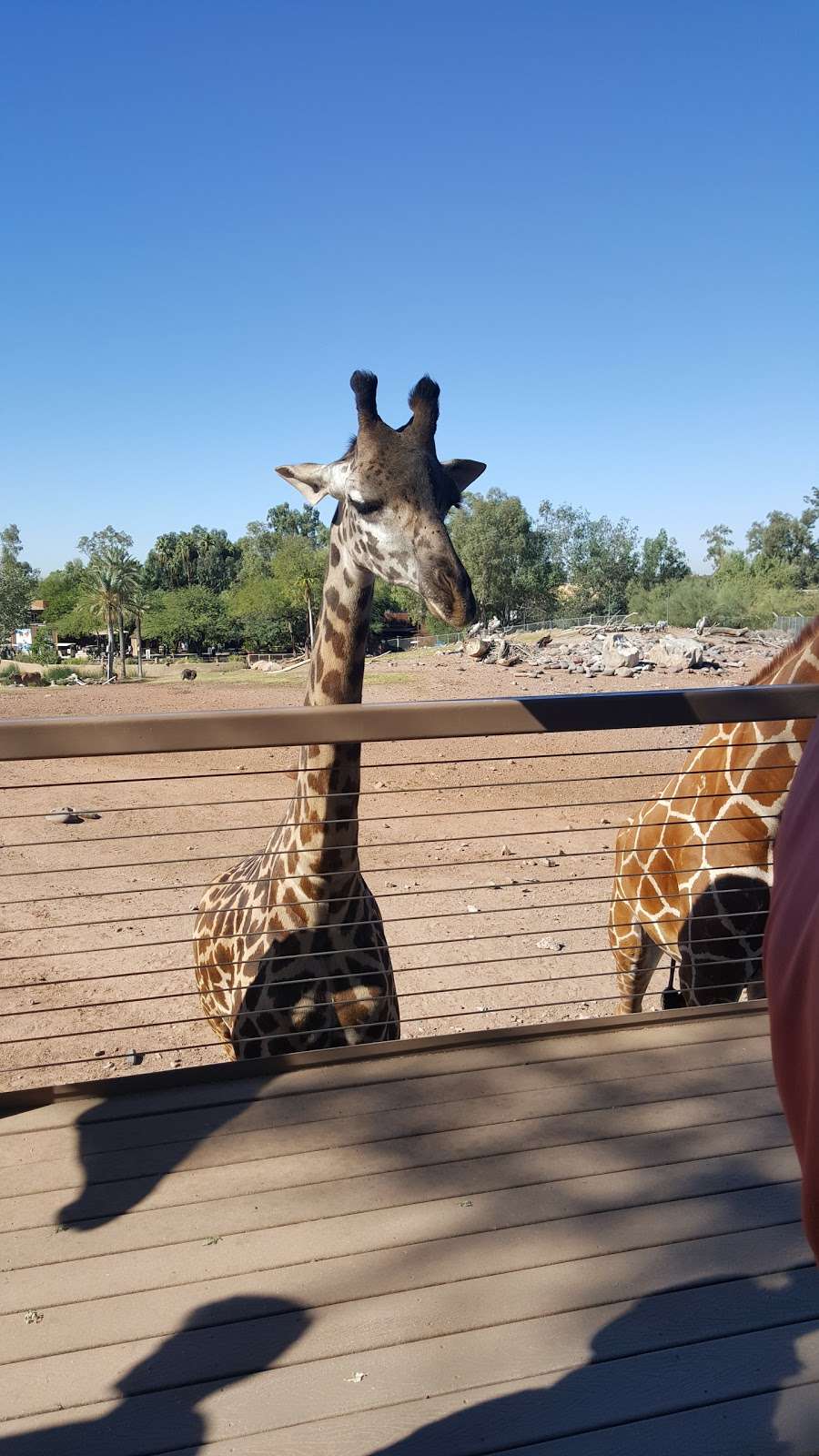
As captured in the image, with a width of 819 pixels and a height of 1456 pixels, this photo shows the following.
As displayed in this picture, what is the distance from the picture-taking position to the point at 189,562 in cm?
8725

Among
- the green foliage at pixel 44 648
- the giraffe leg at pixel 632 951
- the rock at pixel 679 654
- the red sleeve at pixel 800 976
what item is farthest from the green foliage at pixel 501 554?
the red sleeve at pixel 800 976

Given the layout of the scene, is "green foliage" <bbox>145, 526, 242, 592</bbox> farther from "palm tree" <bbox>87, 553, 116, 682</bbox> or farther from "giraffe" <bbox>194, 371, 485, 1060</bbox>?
"giraffe" <bbox>194, 371, 485, 1060</bbox>

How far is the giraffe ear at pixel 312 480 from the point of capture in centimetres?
343

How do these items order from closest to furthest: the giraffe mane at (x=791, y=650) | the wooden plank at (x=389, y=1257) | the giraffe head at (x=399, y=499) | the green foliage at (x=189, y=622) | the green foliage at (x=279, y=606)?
1. the wooden plank at (x=389, y=1257)
2. the giraffe head at (x=399, y=499)
3. the giraffe mane at (x=791, y=650)
4. the green foliage at (x=279, y=606)
5. the green foliage at (x=189, y=622)

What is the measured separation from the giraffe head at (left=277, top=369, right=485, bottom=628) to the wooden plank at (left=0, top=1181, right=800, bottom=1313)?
5.29 ft

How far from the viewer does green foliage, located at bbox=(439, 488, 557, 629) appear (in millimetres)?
57312

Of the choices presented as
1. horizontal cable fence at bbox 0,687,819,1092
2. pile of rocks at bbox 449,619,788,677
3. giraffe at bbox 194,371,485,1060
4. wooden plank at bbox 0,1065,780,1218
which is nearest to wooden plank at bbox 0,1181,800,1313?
wooden plank at bbox 0,1065,780,1218

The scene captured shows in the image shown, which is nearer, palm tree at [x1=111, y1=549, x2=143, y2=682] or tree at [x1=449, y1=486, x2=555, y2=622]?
palm tree at [x1=111, y1=549, x2=143, y2=682]

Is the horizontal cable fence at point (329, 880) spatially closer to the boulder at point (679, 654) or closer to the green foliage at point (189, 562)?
the boulder at point (679, 654)

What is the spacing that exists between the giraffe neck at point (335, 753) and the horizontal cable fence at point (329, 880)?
1 cm

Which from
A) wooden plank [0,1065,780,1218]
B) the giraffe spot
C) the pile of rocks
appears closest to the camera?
wooden plank [0,1065,780,1218]

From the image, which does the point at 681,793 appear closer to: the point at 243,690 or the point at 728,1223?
the point at 728,1223

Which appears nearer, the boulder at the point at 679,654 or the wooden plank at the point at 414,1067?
the wooden plank at the point at 414,1067

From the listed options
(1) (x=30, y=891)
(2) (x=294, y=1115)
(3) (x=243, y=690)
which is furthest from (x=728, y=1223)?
(3) (x=243, y=690)
